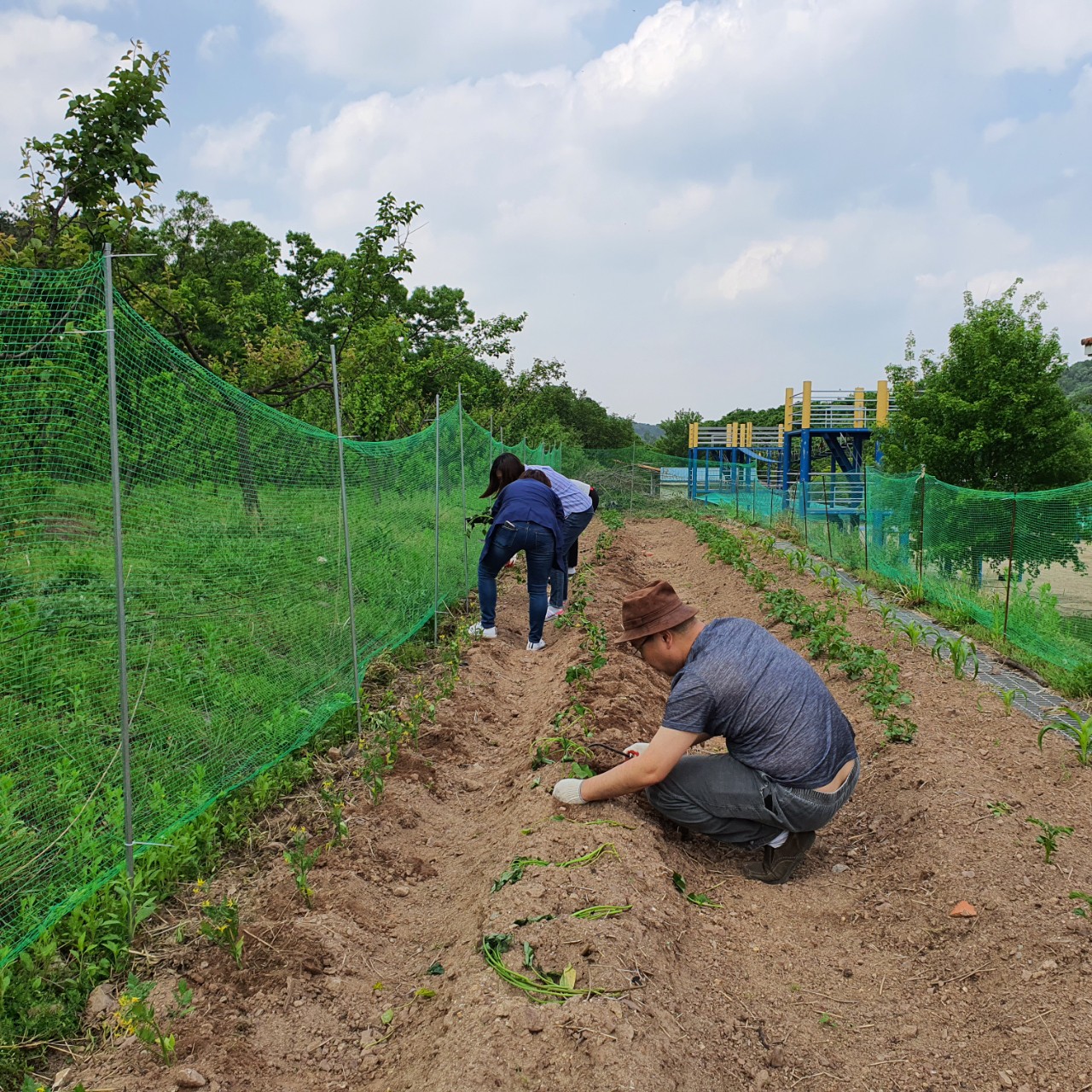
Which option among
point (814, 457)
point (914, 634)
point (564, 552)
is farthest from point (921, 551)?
point (814, 457)

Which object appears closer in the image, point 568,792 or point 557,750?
point 568,792

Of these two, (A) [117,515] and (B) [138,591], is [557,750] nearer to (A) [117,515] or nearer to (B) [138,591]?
(B) [138,591]

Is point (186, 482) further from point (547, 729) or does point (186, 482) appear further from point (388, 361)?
point (388, 361)

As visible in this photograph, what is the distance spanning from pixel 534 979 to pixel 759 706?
1355 mm

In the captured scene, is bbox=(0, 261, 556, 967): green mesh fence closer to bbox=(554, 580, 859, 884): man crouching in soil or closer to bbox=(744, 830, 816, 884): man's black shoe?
bbox=(554, 580, 859, 884): man crouching in soil

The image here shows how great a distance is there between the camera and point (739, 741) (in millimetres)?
3465

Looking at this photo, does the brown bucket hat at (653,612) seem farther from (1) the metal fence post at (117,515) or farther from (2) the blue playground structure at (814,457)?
(2) the blue playground structure at (814,457)

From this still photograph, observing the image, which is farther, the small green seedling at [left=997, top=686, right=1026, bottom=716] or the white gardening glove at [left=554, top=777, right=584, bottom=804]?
the small green seedling at [left=997, top=686, right=1026, bottom=716]

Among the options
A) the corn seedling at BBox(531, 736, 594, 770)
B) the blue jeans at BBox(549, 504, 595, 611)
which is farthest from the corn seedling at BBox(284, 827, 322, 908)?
the blue jeans at BBox(549, 504, 595, 611)

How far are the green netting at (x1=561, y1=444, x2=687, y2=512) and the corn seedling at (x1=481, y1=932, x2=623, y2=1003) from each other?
24.6 m

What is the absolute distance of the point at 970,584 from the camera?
8.35 meters

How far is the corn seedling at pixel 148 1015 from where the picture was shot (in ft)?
7.53

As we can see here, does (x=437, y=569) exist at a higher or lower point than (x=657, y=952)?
higher

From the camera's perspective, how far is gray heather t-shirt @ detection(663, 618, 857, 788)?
3.26 meters
